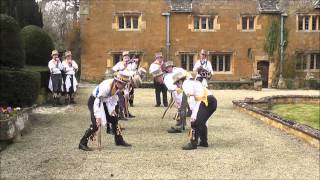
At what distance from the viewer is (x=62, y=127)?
1193 cm

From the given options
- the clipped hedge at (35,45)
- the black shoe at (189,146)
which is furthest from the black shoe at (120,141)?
the clipped hedge at (35,45)

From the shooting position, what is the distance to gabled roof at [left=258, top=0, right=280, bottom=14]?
31609 millimetres

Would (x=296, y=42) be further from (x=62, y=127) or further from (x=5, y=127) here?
(x=5, y=127)

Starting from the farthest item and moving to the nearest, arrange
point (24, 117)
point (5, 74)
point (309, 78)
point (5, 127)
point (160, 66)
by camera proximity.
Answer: point (309, 78) < point (160, 66) < point (5, 74) < point (24, 117) < point (5, 127)

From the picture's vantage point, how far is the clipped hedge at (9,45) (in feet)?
42.4

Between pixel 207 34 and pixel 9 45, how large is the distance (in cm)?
1969

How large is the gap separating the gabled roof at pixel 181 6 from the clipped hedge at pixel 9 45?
736 inches

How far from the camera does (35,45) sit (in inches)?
742

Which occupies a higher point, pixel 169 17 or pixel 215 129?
pixel 169 17

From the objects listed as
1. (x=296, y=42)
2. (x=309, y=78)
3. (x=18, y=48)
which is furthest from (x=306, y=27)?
(x=18, y=48)

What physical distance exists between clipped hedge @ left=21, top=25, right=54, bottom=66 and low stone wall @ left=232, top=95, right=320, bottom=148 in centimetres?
732

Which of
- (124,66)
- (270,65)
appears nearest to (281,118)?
(124,66)

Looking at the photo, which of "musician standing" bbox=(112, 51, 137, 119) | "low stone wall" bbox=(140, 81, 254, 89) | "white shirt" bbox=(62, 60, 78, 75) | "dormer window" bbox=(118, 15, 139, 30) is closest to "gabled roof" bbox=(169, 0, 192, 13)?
"dormer window" bbox=(118, 15, 139, 30)

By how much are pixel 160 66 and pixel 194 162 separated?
592 centimetres
